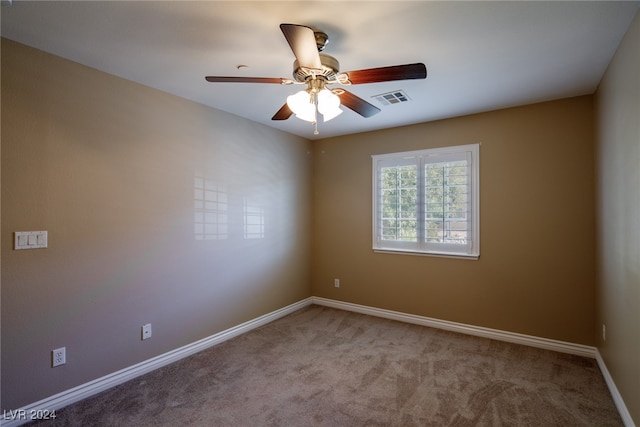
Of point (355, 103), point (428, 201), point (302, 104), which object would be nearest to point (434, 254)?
point (428, 201)

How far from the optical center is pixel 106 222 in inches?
98.5

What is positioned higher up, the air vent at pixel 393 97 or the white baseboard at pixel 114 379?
the air vent at pixel 393 97

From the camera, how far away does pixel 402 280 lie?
400 centimetres

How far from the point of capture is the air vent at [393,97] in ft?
9.56

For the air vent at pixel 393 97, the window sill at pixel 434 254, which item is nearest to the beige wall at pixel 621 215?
the window sill at pixel 434 254

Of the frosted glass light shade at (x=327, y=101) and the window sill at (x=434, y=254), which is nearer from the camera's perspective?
the frosted glass light shade at (x=327, y=101)

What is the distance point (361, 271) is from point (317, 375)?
6.08ft

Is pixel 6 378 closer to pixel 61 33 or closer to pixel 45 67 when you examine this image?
pixel 45 67

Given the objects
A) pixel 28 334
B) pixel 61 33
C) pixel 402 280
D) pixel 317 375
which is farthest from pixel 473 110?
pixel 28 334

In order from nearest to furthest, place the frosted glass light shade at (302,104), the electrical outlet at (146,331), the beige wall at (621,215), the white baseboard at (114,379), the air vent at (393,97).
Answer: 1. the beige wall at (621,215)
2. the frosted glass light shade at (302,104)
3. the white baseboard at (114,379)
4. the electrical outlet at (146,331)
5. the air vent at (393,97)

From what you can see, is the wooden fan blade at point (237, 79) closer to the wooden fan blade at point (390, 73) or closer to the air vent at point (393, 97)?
the wooden fan blade at point (390, 73)

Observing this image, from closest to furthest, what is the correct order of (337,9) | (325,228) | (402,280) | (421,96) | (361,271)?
(337,9) → (421,96) → (402,280) → (361,271) → (325,228)

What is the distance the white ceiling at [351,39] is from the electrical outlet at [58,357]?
1958 mm

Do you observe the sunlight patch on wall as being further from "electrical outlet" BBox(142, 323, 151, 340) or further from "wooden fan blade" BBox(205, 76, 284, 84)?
"wooden fan blade" BBox(205, 76, 284, 84)
